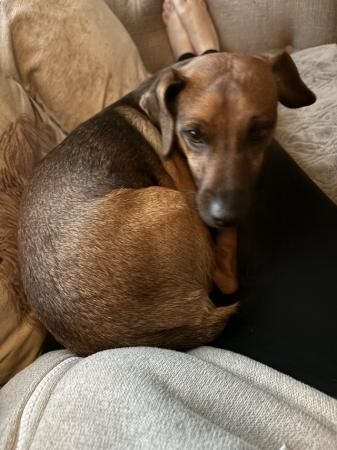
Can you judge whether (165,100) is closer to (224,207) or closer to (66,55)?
(224,207)

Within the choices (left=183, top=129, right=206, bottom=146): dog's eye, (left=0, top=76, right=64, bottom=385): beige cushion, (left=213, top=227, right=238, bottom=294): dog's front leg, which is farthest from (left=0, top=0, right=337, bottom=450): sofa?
(left=183, top=129, right=206, bottom=146): dog's eye

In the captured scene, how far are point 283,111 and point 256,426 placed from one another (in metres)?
1.62

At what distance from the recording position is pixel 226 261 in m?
1.70

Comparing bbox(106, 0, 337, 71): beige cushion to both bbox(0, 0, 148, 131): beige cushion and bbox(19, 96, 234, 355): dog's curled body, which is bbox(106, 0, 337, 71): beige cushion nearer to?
bbox(0, 0, 148, 131): beige cushion

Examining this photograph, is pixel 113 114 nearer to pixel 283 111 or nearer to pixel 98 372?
pixel 283 111

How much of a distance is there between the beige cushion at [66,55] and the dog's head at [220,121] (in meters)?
0.47

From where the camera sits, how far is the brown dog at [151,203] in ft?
4.56

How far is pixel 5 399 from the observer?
4.17ft

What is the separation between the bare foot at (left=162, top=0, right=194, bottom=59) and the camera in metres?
2.66

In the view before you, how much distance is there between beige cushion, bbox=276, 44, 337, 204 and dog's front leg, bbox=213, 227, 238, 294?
20.0 inches

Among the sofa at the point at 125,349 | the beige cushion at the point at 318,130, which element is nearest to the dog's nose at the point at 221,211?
the sofa at the point at 125,349

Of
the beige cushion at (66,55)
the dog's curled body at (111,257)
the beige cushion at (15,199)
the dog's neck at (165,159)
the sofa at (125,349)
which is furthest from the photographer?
the beige cushion at (66,55)

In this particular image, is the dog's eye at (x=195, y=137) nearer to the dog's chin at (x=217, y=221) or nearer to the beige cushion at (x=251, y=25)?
the dog's chin at (x=217, y=221)

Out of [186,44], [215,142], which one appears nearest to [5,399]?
[215,142]
